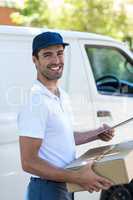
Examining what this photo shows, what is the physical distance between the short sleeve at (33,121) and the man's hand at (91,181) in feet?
0.97

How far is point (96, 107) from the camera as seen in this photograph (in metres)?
5.41

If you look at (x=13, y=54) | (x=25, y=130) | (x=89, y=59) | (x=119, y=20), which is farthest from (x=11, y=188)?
(x=119, y=20)

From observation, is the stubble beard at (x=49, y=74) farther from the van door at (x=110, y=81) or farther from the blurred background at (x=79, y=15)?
the blurred background at (x=79, y=15)

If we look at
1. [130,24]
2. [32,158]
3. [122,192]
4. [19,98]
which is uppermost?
[130,24]

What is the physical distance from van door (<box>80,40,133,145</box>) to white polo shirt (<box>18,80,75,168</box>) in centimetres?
225

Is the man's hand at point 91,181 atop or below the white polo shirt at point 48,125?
below

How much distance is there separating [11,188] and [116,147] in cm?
166

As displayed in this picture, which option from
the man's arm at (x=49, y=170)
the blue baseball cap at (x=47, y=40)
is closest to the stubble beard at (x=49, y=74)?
the blue baseball cap at (x=47, y=40)

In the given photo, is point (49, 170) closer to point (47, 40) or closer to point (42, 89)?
point (42, 89)

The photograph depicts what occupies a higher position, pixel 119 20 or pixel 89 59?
pixel 119 20

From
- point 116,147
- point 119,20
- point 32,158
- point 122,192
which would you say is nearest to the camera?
point 32,158

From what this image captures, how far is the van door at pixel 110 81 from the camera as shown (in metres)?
5.48

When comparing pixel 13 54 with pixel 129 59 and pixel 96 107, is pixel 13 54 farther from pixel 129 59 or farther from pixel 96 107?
pixel 129 59

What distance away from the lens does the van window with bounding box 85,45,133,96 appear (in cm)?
562
